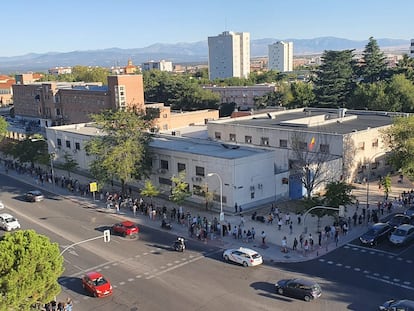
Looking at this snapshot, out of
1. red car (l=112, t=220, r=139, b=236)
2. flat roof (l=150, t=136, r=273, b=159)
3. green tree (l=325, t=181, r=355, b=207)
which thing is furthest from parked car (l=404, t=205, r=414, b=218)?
red car (l=112, t=220, r=139, b=236)

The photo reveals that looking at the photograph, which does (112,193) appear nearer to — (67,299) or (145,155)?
(145,155)

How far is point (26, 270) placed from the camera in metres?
19.7

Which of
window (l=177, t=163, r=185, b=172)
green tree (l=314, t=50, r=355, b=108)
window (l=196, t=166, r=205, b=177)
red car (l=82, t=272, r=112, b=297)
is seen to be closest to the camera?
red car (l=82, t=272, r=112, b=297)

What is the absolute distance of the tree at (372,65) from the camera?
91438mm

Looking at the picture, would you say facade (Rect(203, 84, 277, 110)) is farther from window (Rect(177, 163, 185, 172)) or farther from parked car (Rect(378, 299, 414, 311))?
parked car (Rect(378, 299, 414, 311))

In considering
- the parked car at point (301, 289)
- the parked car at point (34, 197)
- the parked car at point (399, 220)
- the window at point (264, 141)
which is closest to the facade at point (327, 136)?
the window at point (264, 141)

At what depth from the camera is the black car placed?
108 ft

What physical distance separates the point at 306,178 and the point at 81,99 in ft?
200

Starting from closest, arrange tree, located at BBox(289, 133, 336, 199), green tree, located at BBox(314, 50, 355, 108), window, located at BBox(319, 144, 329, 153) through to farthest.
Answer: tree, located at BBox(289, 133, 336, 199) < window, located at BBox(319, 144, 329, 153) < green tree, located at BBox(314, 50, 355, 108)

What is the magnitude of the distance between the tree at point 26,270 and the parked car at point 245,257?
12441 mm

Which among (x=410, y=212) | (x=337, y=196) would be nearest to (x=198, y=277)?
(x=337, y=196)

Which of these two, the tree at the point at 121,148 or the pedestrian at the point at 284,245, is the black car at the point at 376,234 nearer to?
the pedestrian at the point at 284,245

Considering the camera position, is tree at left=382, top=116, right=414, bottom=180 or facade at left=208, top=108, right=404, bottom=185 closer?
tree at left=382, top=116, right=414, bottom=180

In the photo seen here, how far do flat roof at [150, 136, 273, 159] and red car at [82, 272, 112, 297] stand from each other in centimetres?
1856
